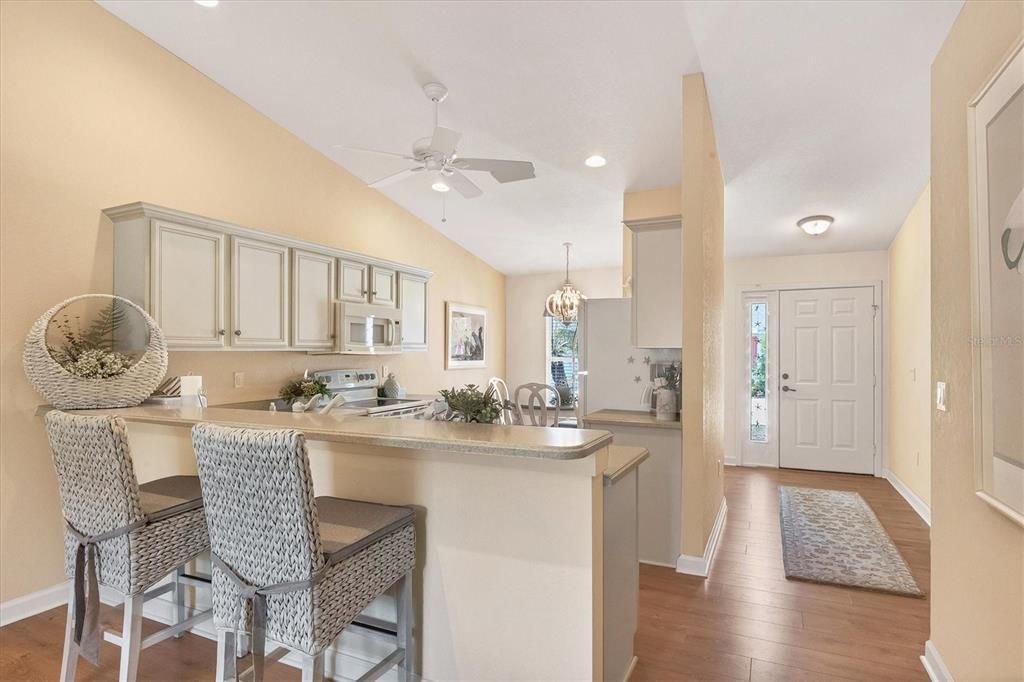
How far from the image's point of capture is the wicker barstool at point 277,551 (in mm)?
1431

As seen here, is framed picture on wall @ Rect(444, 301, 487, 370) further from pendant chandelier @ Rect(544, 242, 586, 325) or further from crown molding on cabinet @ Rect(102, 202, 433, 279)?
crown molding on cabinet @ Rect(102, 202, 433, 279)

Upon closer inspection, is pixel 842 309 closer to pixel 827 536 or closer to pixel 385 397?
pixel 827 536

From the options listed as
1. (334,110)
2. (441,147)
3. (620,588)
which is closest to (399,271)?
(334,110)

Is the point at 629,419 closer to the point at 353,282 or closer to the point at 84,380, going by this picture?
the point at 353,282

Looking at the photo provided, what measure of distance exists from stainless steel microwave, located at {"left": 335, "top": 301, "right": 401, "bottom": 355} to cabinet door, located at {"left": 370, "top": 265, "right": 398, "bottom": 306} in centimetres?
8

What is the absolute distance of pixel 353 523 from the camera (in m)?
Answer: 1.74

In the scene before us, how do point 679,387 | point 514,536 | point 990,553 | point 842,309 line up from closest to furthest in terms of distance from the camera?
point 990,553 < point 514,536 < point 679,387 < point 842,309

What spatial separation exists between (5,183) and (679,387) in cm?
397

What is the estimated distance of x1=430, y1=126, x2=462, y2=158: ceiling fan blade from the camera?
2996 mm

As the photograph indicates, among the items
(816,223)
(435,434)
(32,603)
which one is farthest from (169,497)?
(816,223)

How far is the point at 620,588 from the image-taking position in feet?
6.40

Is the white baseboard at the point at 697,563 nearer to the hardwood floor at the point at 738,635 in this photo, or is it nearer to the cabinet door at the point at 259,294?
the hardwood floor at the point at 738,635

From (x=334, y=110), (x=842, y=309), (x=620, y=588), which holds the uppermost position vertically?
(x=334, y=110)

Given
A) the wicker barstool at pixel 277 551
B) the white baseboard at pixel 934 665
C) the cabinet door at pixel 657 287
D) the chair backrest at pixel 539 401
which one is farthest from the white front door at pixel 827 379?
the wicker barstool at pixel 277 551
